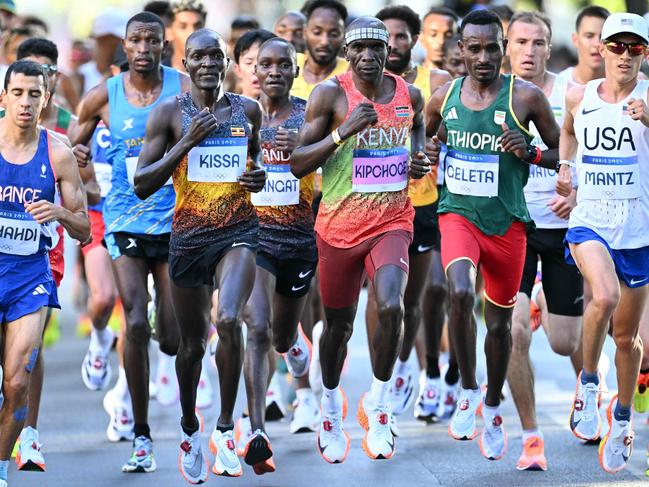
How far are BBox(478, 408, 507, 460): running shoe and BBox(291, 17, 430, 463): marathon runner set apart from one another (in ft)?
2.26

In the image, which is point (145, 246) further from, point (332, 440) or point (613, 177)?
point (613, 177)

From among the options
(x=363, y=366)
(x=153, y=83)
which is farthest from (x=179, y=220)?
(x=363, y=366)

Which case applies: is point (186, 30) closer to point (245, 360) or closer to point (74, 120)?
point (74, 120)

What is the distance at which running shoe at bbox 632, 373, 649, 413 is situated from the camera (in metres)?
10.7

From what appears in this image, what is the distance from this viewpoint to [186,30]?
13672 mm

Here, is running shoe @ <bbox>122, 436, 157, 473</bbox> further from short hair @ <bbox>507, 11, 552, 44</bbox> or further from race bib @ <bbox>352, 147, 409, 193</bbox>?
short hair @ <bbox>507, 11, 552, 44</bbox>

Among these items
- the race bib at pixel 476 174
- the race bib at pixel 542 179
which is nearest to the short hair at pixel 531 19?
the race bib at pixel 542 179

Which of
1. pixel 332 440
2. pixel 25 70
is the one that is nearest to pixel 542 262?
pixel 332 440

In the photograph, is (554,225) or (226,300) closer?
(226,300)

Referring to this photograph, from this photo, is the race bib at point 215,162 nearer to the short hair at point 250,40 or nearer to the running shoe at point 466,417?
the running shoe at point 466,417

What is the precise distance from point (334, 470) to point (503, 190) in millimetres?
2037

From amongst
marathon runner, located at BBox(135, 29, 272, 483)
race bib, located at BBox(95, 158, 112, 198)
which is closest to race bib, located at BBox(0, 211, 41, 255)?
marathon runner, located at BBox(135, 29, 272, 483)

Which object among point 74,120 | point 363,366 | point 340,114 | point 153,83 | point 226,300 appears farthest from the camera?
point 363,366

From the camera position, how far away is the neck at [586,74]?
11.8 metres
